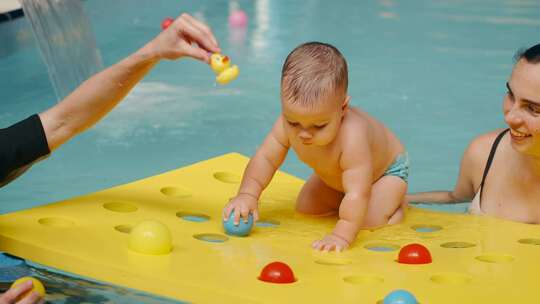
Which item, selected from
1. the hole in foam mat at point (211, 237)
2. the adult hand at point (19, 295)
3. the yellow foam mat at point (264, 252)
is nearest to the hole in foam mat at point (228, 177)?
the yellow foam mat at point (264, 252)

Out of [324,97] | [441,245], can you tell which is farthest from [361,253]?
[324,97]

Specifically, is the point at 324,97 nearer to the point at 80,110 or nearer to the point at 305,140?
the point at 305,140

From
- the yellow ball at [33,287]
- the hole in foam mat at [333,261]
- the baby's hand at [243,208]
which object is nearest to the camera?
the yellow ball at [33,287]

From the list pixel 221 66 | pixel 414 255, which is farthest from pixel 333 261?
pixel 221 66

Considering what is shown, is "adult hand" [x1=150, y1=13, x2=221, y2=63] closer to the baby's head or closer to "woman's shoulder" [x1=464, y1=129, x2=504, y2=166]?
the baby's head

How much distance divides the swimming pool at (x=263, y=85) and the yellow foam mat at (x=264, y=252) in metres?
0.98

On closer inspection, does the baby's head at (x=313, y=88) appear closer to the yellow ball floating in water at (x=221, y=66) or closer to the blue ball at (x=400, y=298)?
the yellow ball floating in water at (x=221, y=66)

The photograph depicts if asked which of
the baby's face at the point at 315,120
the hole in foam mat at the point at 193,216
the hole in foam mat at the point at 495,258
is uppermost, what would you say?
the baby's face at the point at 315,120

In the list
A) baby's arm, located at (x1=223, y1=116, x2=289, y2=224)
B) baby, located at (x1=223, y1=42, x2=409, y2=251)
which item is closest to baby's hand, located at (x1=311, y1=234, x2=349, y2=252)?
baby, located at (x1=223, y1=42, x2=409, y2=251)

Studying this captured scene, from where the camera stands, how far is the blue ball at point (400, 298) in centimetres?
224

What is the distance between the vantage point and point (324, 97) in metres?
2.75

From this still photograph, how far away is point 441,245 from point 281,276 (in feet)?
2.11

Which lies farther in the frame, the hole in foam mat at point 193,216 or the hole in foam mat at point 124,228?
the hole in foam mat at point 193,216

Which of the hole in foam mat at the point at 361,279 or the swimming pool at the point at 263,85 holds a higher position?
the swimming pool at the point at 263,85
